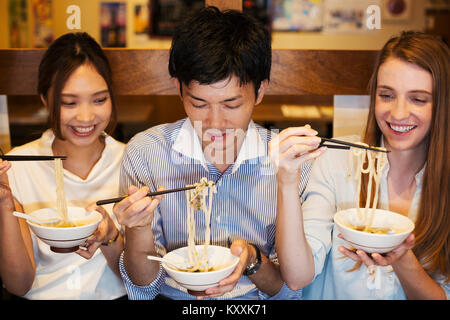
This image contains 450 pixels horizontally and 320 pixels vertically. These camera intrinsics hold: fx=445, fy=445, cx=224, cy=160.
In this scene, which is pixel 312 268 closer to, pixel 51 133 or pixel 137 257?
pixel 137 257

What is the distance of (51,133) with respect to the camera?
6.04 feet

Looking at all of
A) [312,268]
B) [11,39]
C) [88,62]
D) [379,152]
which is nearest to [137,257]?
[312,268]

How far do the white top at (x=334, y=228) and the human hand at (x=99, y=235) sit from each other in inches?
28.1

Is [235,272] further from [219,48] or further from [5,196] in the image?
[5,196]

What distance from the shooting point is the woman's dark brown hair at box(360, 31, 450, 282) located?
152 cm

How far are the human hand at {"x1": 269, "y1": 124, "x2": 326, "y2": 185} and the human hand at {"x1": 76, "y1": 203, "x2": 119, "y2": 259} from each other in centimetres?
65

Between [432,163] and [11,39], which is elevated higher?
[11,39]

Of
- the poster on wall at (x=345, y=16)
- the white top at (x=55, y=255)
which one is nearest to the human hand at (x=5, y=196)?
the white top at (x=55, y=255)

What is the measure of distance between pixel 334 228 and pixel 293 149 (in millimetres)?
547

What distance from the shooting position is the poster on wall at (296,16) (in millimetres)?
4312

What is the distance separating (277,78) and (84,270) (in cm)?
113

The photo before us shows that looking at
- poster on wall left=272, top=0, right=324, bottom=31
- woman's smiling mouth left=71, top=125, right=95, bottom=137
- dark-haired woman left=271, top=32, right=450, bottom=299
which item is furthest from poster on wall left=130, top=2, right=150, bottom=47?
dark-haired woman left=271, top=32, right=450, bottom=299

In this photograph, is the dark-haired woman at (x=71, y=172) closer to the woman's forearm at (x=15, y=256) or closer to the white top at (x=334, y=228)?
the woman's forearm at (x=15, y=256)
